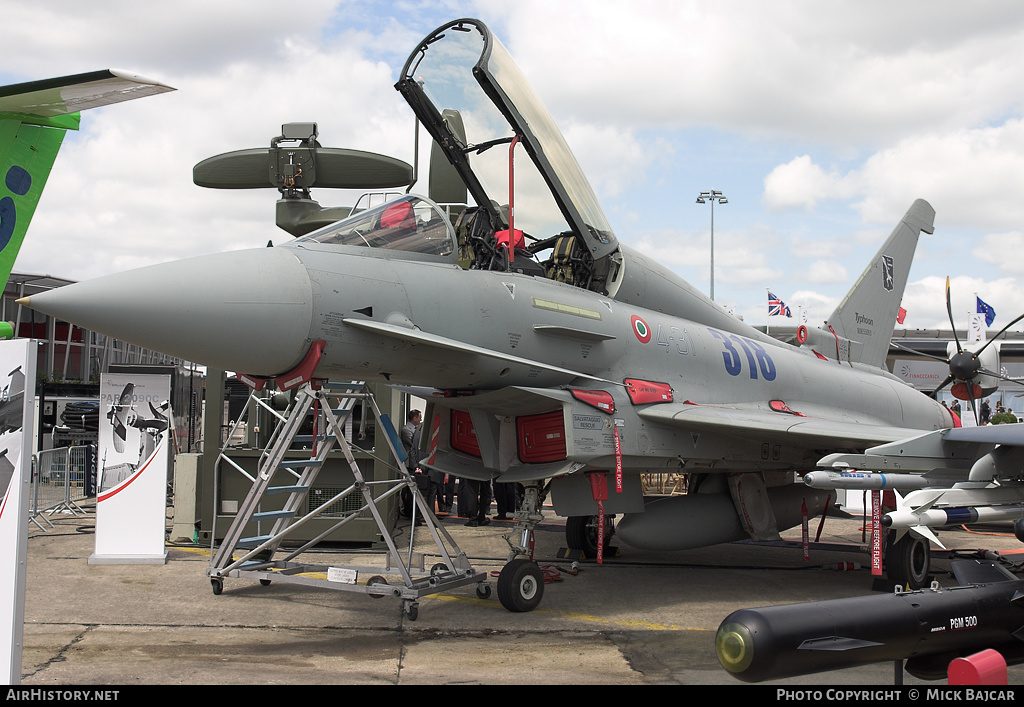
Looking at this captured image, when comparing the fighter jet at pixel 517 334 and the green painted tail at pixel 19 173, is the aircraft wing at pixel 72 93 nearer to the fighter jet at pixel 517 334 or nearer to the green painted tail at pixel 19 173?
the green painted tail at pixel 19 173

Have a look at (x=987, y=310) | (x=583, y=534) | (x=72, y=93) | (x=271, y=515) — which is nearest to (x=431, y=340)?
(x=271, y=515)

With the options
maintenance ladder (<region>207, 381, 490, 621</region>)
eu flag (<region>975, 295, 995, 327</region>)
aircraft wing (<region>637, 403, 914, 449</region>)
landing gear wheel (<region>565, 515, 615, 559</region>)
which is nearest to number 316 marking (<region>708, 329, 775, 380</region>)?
aircraft wing (<region>637, 403, 914, 449</region>)

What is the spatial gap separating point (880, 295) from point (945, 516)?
796 cm

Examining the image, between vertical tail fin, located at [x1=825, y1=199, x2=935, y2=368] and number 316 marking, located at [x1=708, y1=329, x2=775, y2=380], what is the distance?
2633 mm

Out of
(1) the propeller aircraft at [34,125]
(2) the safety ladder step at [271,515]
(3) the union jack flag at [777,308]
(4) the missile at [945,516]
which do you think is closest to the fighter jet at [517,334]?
(2) the safety ladder step at [271,515]

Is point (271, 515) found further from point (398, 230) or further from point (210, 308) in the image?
point (398, 230)

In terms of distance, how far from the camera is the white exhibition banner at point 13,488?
3715mm

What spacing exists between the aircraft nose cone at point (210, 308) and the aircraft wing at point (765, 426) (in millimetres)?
3326

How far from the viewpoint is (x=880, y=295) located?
11766 millimetres

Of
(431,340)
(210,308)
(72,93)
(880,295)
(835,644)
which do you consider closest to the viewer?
(835,644)

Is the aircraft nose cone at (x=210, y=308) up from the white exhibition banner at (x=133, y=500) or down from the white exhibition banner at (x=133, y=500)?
up

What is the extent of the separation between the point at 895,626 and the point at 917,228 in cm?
963
